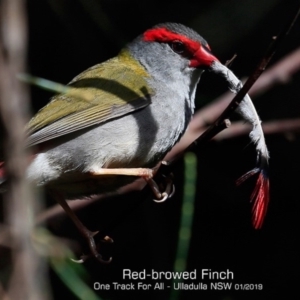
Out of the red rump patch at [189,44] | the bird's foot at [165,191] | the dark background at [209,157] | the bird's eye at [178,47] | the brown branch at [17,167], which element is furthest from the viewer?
the dark background at [209,157]

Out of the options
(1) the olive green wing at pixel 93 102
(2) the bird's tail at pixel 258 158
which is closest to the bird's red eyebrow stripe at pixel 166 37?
(1) the olive green wing at pixel 93 102

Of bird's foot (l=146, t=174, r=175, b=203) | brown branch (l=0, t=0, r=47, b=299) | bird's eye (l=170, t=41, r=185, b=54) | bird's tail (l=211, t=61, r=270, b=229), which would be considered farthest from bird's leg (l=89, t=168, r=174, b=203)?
brown branch (l=0, t=0, r=47, b=299)

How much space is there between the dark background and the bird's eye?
60cm

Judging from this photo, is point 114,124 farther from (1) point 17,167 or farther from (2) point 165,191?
(1) point 17,167

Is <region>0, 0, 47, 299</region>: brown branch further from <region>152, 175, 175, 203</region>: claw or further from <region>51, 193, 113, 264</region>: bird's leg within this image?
<region>51, 193, 113, 264</region>: bird's leg

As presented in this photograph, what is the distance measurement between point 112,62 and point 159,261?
3.90 feet

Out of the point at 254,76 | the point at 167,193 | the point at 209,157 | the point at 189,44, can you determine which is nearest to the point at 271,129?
the point at 167,193

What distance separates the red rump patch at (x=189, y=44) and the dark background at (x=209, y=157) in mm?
A: 492

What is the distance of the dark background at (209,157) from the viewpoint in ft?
13.1

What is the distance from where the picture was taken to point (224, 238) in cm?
403

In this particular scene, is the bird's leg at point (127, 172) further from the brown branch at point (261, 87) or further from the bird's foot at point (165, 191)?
the brown branch at point (261, 87)

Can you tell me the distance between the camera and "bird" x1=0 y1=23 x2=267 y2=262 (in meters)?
2.93

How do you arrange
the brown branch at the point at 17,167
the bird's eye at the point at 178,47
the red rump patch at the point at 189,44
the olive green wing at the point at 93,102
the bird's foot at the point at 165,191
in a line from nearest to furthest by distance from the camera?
the brown branch at the point at 17,167 < the bird's foot at the point at 165,191 < the olive green wing at the point at 93,102 < the red rump patch at the point at 189,44 < the bird's eye at the point at 178,47

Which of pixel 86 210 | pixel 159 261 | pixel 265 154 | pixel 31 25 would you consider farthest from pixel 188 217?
pixel 31 25
